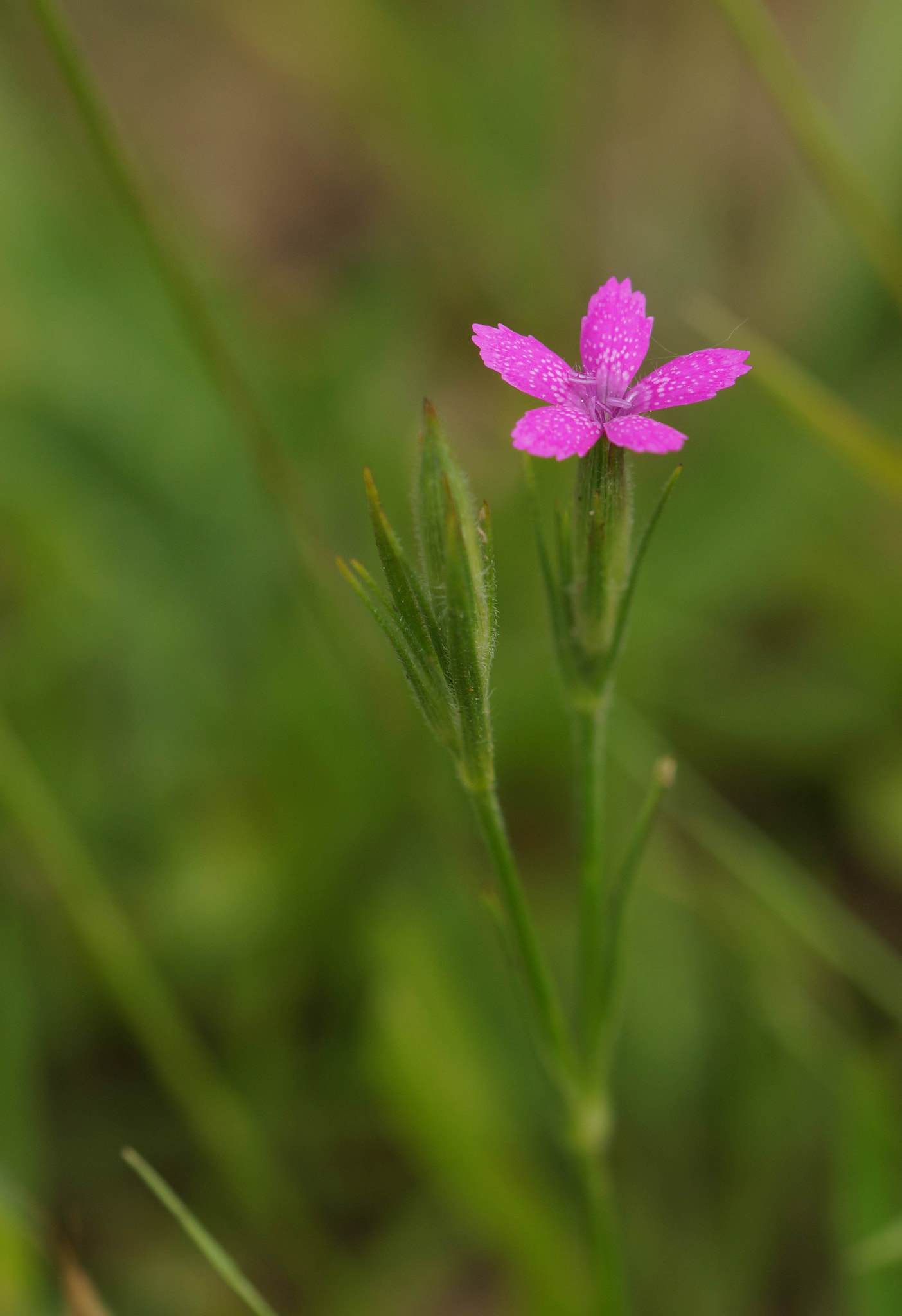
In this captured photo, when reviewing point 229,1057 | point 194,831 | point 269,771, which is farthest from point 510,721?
point 229,1057

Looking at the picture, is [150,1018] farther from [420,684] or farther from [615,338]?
[615,338]

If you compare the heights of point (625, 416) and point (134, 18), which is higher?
point (134, 18)

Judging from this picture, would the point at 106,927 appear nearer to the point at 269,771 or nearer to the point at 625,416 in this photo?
the point at 269,771

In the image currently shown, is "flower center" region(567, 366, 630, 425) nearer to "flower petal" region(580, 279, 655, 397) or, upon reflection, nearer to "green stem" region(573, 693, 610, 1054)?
"flower petal" region(580, 279, 655, 397)

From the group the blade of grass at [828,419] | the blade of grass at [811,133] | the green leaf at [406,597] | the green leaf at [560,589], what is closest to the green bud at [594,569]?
the green leaf at [560,589]

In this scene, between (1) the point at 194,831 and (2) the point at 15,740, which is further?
(1) the point at 194,831

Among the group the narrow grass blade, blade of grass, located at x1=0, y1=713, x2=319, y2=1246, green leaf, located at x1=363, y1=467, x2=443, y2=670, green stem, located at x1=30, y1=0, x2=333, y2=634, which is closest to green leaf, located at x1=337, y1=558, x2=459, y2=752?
green leaf, located at x1=363, y1=467, x2=443, y2=670
